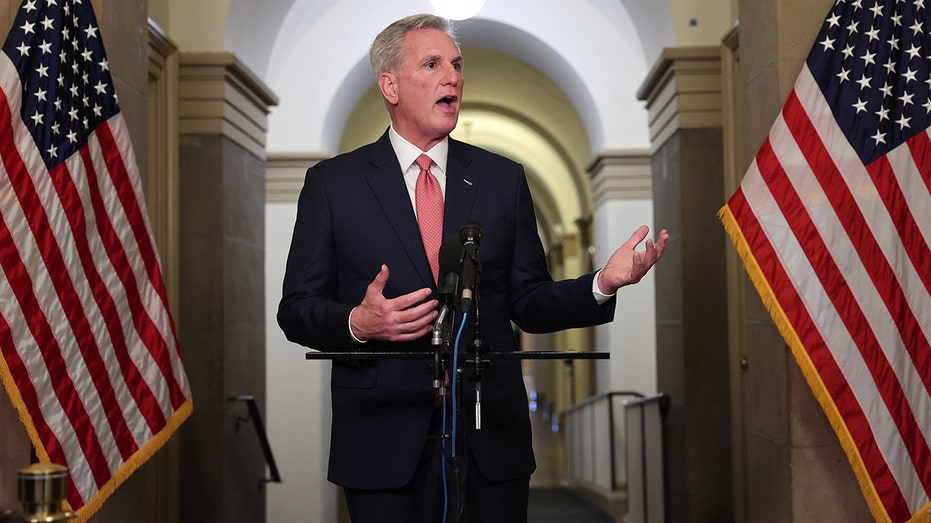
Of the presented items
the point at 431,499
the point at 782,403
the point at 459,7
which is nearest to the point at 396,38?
the point at 431,499

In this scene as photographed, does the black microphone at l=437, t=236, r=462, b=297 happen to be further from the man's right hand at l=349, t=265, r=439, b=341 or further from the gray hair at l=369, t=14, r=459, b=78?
Result: the gray hair at l=369, t=14, r=459, b=78

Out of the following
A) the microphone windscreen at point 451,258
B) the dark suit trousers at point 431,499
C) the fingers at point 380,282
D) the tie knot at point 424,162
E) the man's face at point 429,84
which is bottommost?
the dark suit trousers at point 431,499

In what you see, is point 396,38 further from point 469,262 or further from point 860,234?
point 860,234

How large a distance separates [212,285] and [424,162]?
4678 mm

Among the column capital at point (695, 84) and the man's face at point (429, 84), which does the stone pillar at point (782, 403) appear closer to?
the man's face at point (429, 84)

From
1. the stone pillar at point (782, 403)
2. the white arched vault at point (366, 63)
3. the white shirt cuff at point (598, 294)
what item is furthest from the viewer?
the white arched vault at point (366, 63)

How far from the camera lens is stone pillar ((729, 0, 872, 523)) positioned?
15.1 feet

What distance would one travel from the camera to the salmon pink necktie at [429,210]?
10.3ft

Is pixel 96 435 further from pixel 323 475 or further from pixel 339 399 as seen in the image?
pixel 323 475

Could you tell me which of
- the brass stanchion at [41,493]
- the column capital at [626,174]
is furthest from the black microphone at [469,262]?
the column capital at [626,174]

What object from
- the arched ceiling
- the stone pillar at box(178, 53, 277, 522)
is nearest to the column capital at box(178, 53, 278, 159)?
the stone pillar at box(178, 53, 277, 522)

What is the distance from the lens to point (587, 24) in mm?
12094

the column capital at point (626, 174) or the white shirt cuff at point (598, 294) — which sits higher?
the column capital at point (626, 174)

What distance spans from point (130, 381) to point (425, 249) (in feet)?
6.61
